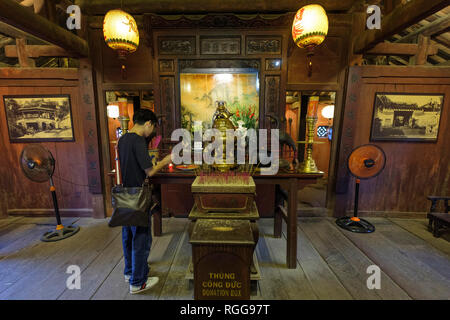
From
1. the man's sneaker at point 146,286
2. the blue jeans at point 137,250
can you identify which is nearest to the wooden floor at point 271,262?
the man's sneaker at point 146,286

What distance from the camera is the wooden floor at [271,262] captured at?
2.48 meters

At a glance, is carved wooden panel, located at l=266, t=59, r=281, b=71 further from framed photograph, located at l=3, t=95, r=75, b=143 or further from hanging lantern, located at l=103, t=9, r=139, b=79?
framed photograph, located at l=3, t=95, r=75, b=143

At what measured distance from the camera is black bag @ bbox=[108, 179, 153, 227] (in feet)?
7.05

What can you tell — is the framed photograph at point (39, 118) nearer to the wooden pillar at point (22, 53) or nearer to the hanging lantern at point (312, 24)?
the wooden pillar at point (22, 53)

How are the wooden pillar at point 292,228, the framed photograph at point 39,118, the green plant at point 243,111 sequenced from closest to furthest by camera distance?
the wooden pillar at point 292,228 → the green plant at point 243,111 → the framed photograph at point 39,118

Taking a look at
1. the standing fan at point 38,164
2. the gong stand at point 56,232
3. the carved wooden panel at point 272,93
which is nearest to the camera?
the standing fan at point 38,164

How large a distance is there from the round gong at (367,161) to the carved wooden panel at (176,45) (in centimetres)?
361

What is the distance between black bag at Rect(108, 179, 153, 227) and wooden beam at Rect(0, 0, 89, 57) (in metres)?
2.71

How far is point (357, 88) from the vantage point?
4.11 meters

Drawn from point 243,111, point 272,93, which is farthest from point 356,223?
point 243,111

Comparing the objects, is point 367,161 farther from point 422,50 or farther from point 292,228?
point 422,50

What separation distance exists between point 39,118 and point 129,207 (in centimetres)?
389
